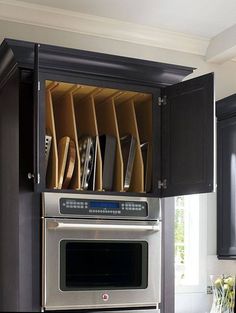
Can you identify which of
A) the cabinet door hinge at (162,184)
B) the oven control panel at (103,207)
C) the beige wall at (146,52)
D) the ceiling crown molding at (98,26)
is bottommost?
the oven control panel at (103,207)

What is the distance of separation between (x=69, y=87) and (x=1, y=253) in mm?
879

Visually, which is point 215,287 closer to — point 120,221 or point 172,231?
point 172,231

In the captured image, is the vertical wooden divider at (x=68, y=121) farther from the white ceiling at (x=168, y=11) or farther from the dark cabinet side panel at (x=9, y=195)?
the white ceiling at (x=168, y=11)

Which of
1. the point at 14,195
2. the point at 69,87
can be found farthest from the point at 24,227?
the point at 69,87

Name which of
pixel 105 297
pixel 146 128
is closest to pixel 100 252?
pixel 105 297

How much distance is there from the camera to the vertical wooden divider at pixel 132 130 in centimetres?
286

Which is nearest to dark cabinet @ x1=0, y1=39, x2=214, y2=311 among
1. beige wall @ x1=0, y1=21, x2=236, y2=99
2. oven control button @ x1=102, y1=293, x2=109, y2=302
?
oven control button @ x1=102, y1=293, x2=109, y2=302

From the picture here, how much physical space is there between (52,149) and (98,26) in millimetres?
1071

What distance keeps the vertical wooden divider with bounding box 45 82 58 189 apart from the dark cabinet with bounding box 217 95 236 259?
50.7 inches

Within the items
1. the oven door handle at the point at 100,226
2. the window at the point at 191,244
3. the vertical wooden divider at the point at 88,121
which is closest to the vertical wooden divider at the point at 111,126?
the vertical wooden divider at the point at 88,121

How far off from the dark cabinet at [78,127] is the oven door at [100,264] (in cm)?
8

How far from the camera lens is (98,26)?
11.1ft

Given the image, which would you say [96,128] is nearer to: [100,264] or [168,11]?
[100,264]

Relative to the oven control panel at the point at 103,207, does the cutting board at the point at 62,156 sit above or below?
above
